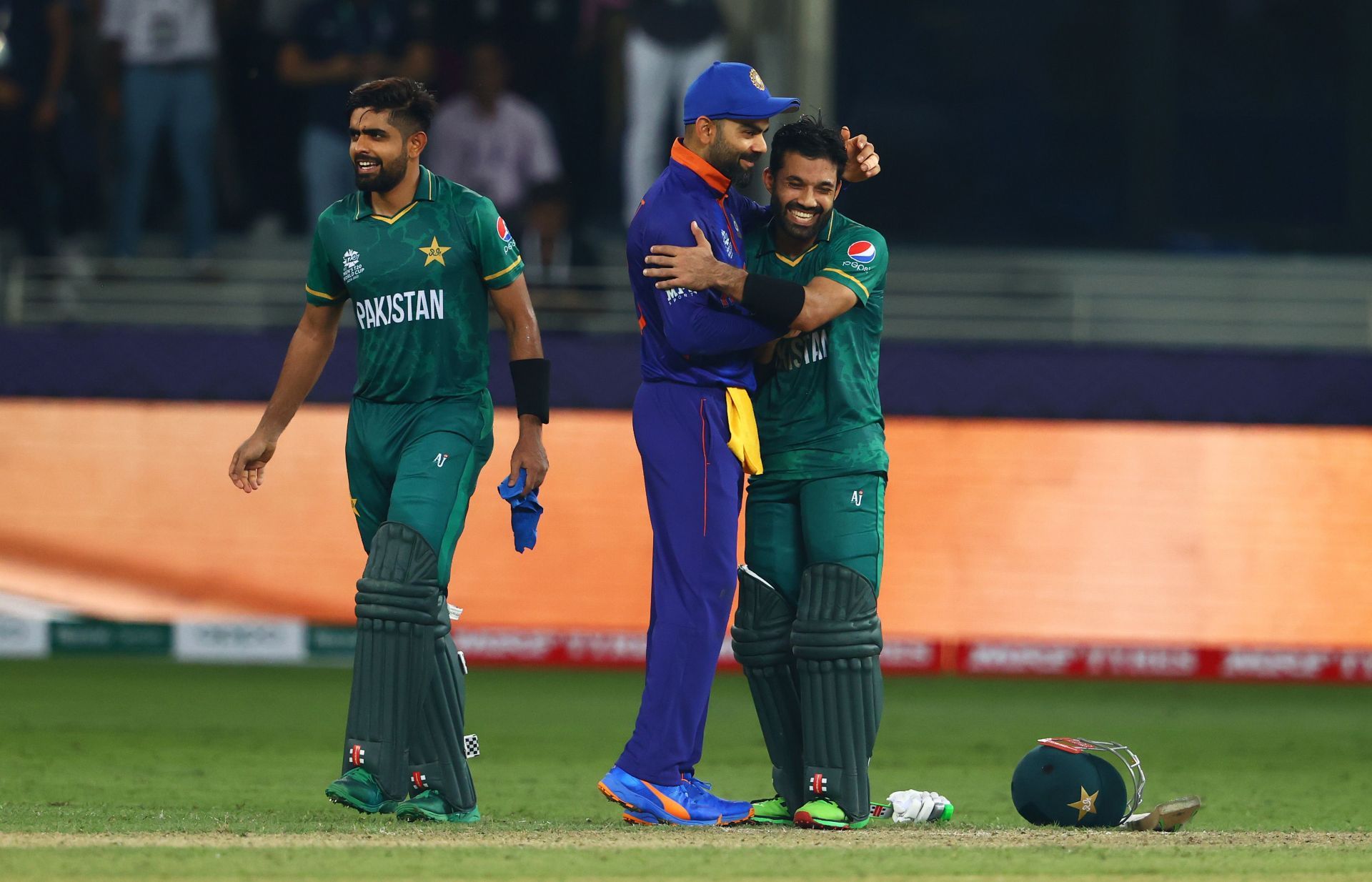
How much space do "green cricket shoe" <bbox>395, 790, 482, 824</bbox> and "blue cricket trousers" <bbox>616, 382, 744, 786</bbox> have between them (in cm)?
49

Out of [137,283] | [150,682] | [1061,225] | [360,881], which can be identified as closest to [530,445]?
[360,881]

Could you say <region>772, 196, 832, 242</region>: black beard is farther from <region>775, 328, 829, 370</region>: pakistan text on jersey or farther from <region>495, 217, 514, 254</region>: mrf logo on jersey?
<region>495, 217, 514, 254</region>: mrf logo on jersey

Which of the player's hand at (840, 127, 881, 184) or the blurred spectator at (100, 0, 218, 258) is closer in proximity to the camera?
the player's hand at (840, 127, 881, 184)

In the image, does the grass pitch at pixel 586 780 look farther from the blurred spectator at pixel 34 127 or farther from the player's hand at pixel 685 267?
the blurred spectator at pixel 34 127

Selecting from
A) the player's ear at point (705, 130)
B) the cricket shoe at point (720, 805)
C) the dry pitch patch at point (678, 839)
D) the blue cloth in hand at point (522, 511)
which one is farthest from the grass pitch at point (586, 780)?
the player's ear at point (705, 130)

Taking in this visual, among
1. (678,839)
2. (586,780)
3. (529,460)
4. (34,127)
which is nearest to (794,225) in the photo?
(529,460)

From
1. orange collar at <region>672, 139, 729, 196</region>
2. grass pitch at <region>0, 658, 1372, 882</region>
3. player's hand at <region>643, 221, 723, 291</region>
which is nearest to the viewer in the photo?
grass pitch at <region>0, 658, 1372, 882</region>

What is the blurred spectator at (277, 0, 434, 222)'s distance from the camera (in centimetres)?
1276

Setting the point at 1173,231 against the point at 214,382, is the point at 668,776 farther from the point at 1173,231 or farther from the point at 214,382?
the point at 1173,231

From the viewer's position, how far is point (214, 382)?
40.4 ft

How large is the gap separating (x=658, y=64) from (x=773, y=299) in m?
7.62

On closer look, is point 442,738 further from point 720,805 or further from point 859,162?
point 859,162

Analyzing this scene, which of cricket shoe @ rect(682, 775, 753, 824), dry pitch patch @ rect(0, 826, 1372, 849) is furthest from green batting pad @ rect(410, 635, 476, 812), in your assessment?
cricket shoe @ rect(682, 775, 753, 824)

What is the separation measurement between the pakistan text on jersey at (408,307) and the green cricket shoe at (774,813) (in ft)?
5.62
